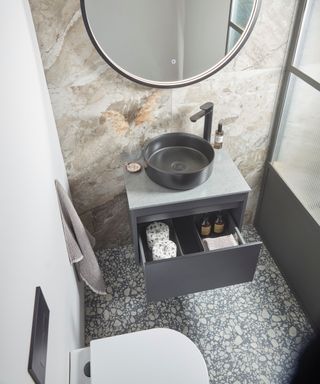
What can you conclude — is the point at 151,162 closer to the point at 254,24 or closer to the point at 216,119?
the point at 216,119

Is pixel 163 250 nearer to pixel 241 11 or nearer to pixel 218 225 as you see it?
pixel 218 225

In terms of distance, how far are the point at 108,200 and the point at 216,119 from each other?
832 mm

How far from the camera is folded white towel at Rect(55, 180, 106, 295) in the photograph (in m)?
1.68

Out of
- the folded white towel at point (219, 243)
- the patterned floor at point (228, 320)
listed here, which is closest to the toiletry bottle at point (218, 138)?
the folded white towel at point (219, 243)

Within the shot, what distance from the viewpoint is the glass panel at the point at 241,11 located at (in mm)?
1674

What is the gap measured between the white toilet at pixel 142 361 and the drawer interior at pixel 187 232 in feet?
1.85

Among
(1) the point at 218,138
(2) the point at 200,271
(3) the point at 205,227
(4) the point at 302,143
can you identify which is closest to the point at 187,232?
(3) the point at 205,227

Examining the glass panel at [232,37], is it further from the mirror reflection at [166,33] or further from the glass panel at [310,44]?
the glass panel at [310,44]

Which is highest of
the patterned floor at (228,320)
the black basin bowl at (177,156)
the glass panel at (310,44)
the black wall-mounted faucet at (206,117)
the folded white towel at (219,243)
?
the glass panel at (310,44)

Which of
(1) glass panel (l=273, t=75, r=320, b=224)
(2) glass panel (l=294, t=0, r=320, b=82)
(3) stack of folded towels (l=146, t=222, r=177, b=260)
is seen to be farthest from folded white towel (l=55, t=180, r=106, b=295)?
(2) glass panel (l=294, t=0, r=320, b=82)

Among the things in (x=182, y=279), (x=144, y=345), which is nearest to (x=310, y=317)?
(x=182, y=279)

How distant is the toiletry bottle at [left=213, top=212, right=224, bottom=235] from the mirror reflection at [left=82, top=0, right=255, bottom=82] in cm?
83

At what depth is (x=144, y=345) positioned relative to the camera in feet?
4.82

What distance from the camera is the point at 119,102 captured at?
1.85 meters
